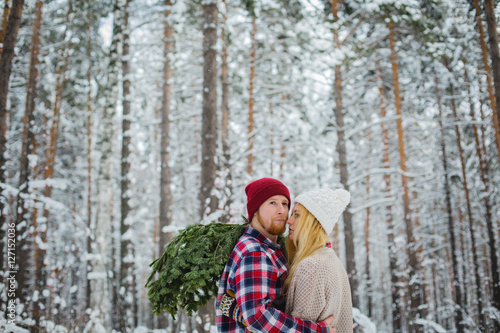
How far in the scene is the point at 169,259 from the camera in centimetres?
292

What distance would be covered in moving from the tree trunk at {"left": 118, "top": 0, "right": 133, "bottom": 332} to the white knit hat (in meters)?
6.24

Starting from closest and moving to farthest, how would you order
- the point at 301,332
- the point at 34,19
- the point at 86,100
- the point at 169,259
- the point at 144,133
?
the point at 301,332, the point at 169,259, the point at 34,19, the point at 86,100, the point at 144,133

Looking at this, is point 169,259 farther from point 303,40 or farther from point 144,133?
point 144,133

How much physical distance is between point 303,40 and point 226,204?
218 inches

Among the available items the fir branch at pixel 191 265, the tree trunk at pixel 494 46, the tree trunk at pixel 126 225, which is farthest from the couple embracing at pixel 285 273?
the tree trunk at pixel 494 46

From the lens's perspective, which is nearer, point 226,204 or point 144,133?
point 226,204

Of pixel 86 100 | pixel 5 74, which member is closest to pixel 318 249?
pixel 5 74

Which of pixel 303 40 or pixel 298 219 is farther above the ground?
pixel 303 40

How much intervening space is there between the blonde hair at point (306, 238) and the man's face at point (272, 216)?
0.14 metres

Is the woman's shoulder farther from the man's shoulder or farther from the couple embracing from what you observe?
the man's shoulder

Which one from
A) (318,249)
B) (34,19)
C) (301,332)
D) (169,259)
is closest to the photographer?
(301,332)

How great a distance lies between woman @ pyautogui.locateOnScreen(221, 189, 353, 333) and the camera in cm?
230

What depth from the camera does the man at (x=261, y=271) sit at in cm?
218

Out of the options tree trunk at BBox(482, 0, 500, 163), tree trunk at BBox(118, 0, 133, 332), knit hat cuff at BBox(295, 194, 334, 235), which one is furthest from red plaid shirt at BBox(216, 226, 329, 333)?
tree trunk at BBox(482, 0, 500, 163)
